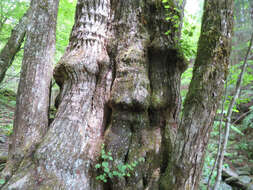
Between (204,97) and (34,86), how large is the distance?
2.72 m

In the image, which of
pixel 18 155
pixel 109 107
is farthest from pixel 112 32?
pixel 18 155

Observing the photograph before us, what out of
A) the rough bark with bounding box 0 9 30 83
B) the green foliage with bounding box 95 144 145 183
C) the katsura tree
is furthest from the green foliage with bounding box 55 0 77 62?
the green foliage with bounding box 95 144 145 183

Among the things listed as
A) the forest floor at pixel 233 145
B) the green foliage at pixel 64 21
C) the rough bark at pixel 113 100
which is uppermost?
the green foliage at pixel 64 21

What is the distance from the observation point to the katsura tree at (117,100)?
1909 millimetres

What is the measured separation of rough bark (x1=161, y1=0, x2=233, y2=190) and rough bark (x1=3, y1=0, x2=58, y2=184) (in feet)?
7.45

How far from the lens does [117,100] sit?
2.59 meters

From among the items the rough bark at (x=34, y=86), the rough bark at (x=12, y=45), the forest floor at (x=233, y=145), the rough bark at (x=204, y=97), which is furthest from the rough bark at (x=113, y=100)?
the forest floor at (x=233, y=145)

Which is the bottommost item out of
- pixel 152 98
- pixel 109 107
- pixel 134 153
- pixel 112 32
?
pixel 134 153

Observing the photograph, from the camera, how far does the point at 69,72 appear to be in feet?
9.14

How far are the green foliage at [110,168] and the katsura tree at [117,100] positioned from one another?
2 cm

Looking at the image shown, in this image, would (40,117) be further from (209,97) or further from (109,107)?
(209,97)

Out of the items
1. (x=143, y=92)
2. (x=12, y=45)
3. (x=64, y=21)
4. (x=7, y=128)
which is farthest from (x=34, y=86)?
(x=64, y=21)

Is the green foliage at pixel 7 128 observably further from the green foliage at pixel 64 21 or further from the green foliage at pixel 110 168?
the green foliage at pixel 110 168

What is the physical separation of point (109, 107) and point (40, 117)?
1.22 m
